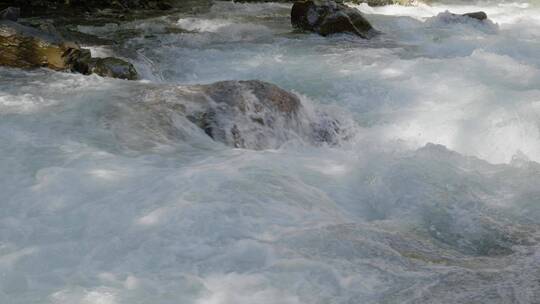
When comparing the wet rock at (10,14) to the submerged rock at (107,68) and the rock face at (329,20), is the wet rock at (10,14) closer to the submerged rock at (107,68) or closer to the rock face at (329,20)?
the submerged rock at (107,68)

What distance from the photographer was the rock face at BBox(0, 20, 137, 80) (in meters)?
7.47

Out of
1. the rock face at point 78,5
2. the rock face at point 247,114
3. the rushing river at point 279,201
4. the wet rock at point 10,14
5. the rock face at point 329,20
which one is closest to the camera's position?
the rushing river at point 279,201

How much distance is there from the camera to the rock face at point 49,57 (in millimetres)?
7473

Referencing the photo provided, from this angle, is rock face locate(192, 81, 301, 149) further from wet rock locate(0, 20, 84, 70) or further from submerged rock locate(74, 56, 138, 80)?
wet rock locate(0, 20, 84, 70)

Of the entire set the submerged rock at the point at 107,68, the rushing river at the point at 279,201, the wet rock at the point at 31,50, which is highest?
the wet rock at the point at 31,50

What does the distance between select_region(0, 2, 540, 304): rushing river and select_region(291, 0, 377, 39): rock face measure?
3554 millimetres

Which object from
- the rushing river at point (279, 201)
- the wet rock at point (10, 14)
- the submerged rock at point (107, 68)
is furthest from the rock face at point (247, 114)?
the wet rock at point (10, 14)

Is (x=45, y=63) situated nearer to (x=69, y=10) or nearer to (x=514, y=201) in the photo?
(x=514, y=201)

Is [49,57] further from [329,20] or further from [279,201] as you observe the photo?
[329,20]

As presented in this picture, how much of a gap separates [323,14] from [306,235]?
8.67 m

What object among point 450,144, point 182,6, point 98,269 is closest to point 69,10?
point 182,6

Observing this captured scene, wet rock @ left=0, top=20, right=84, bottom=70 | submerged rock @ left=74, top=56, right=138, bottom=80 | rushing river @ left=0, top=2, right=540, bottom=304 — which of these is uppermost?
wet rock @ left=0, top=20, right=84, bottom=70

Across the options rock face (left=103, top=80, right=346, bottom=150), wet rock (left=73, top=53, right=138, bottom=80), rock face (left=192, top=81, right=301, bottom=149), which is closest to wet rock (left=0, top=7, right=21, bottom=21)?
wet rock (left=73, top=53, right=138, bottom=80)

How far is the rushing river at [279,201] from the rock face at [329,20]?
3554 millimetres
